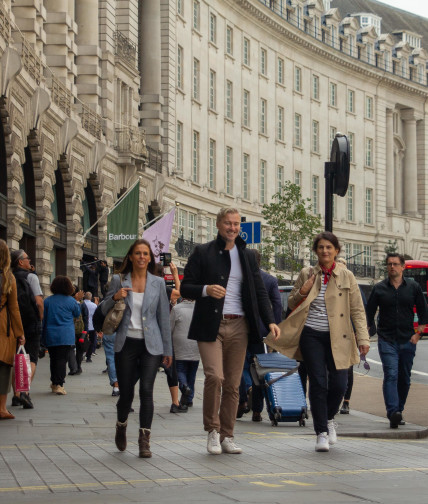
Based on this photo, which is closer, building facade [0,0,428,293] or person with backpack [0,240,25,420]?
person with backpack [0,240,25,420]

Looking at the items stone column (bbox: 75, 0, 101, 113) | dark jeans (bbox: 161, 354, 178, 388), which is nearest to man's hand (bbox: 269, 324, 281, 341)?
dark jeans (bbox: 161, 354, 178, 388)

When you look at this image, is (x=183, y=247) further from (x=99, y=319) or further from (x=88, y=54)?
(x=99, y=319)

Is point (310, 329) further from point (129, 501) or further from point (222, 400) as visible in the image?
point (129, 501)

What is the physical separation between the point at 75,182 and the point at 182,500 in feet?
96.6

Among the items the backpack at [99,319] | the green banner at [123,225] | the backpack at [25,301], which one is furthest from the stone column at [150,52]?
the backpack at [99,319]

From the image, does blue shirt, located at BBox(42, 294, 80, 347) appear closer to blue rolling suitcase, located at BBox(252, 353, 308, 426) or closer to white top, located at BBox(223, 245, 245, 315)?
blue rolling suitcase, located at BBox(252, 353, 308, 426)

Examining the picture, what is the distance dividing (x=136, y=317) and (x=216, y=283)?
73 centimetres

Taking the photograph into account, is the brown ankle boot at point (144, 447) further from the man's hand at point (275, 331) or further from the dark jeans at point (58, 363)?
the dark jeans at point (58, 363)

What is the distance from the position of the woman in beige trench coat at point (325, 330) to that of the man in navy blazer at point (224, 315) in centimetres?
48

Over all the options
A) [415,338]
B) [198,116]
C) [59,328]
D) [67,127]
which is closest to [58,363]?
[59,328]

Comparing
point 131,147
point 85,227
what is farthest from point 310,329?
point 131,147

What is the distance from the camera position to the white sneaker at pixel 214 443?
10.8 metres

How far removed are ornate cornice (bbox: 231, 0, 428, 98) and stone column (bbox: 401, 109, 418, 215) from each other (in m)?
2.40

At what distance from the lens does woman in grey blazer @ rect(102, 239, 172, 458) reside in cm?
1091
